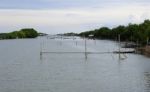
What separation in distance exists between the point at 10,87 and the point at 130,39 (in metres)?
113

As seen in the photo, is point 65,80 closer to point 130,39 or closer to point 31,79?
point 31,79

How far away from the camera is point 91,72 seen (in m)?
54.7

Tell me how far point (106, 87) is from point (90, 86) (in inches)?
65.7

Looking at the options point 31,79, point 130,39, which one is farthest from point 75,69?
point 130,39

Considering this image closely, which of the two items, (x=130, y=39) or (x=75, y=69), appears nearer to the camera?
(x=75, y=69)

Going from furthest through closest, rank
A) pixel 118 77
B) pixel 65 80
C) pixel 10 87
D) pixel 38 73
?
pixel 38 73
pixel 118 77
pixel 65 80
pixel 10 87

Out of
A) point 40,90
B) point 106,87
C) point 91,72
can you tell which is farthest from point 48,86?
point 91,72

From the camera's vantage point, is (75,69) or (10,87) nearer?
(10,87)

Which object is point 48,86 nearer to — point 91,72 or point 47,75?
point 47,75

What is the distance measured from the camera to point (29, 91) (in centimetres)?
3797

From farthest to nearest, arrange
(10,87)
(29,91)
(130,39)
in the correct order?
(130,39), (10,87), (29,91)

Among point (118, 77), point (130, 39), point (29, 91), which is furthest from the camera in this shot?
point (130, 39)

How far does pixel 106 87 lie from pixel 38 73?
14.9 m

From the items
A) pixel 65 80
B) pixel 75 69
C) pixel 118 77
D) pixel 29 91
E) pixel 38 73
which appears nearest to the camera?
pixel 29 91
